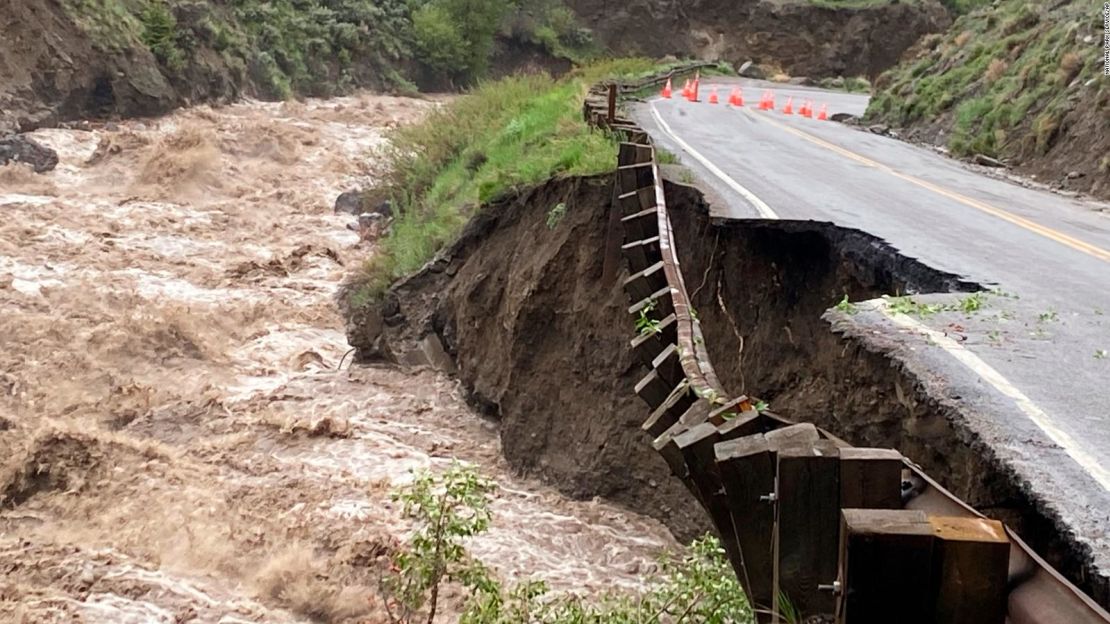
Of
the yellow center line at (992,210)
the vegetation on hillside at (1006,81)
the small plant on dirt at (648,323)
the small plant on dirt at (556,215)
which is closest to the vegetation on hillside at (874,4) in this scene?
the vegetation on hillside at (1006,81)

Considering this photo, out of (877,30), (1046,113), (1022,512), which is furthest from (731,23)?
(1022,512)

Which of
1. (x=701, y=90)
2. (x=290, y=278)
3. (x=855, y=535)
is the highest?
(x=855, y=535)

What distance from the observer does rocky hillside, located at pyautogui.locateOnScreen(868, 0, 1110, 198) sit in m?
13.9

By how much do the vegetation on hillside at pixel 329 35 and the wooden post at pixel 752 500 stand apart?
29.6 metres

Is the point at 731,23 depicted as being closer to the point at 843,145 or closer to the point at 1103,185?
the point at 843,145

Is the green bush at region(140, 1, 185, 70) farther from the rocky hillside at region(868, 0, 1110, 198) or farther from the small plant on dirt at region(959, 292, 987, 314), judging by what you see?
the small plant on dirt at region(959, 292, 987, 314)

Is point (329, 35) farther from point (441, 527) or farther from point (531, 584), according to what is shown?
point (531, 584)

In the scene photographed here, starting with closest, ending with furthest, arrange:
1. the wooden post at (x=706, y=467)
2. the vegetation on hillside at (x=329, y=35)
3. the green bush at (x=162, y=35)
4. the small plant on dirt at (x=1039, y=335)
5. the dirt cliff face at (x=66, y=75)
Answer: the wooden post at (x=706, y=467), the small plant on dirt at (x=1039, y=335), the dirt cliff face at (x=66, y=75), the green bush at (x=162, y=35), the vegetation on hillside at (x=329, y=35)

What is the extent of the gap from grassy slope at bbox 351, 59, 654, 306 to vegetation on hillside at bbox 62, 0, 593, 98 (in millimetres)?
12967

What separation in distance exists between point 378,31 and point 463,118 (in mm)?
23952

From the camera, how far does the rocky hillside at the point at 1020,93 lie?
13898mm

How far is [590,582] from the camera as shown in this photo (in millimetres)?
8891

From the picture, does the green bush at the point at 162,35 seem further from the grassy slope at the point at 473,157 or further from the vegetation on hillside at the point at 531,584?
the vegetation on hillside at the point at 531,584

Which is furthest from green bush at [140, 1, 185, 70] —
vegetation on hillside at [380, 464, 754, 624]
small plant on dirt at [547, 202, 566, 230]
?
vegetation on hillside at [380, 464, 754, 624]
